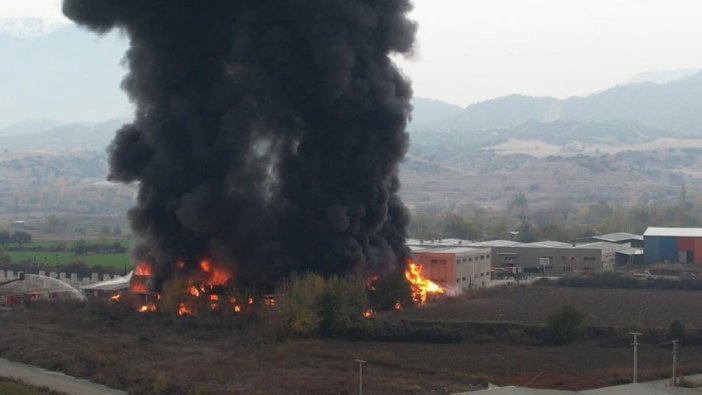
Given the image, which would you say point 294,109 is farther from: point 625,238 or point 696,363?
point 625,238

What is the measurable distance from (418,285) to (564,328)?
14.5 m

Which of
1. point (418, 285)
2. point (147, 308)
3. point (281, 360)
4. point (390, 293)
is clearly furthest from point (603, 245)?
point (281, 360)

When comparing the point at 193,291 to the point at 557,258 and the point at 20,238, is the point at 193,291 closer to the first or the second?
the point at 557,258

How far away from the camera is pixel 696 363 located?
38.8 meters

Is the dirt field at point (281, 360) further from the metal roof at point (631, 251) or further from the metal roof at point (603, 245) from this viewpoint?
the metal roof at point (631, 251)

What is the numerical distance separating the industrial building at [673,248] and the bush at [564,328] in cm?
4227

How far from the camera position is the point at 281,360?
39969 millimetres

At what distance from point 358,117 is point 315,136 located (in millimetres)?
2481

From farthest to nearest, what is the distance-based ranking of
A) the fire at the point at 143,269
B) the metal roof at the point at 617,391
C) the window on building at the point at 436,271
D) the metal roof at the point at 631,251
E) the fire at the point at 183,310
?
the metal roof at the point at 631,251 → the window on building at the point at 436,271 → the fire at the point at 143,269 → the fire at the point at 183,310 → the metal roof at the point at 617,391

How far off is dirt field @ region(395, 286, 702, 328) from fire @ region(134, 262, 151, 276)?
48.9ft

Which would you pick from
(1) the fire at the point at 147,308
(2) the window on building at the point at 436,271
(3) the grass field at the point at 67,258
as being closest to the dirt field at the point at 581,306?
(2) the window on building at the point at 436,271

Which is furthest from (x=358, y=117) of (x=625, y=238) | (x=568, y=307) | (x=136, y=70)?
(x=625, y=238)

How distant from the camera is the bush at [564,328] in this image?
143 feet

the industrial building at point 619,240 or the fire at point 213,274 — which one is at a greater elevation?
the industrial building at point 619,240
